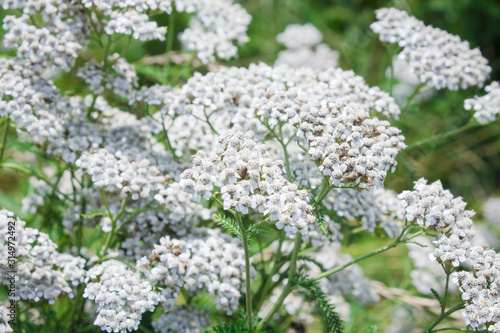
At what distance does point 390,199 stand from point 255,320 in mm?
1141

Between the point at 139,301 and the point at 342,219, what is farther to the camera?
the point at 342,219

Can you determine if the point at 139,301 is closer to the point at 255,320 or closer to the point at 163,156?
the point at 255,320

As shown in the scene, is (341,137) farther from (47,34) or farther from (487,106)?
(47,34)

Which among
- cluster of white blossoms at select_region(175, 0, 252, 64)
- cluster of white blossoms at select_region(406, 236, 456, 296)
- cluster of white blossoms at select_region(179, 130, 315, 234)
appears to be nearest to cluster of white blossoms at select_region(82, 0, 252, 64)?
cluster of white blossoms at select_region(175, 0, 252, 64)

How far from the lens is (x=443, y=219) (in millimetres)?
2457

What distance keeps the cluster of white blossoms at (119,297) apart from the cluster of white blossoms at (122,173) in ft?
1.42

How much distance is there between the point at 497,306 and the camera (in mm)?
2264

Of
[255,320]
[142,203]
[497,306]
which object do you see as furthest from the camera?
[142,203]

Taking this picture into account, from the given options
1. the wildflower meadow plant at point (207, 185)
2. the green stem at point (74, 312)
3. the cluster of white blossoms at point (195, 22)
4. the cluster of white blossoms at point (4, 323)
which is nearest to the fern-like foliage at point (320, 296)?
the wildflower meadow plant at point (207, 185)

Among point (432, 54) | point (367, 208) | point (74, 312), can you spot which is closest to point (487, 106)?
point (432, 54)

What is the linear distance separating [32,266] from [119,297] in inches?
20.3

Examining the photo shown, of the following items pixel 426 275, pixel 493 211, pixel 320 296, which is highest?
pixel 493 211

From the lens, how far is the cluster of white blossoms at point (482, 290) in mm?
2244

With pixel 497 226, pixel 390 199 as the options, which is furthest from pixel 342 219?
pixel 497 226
